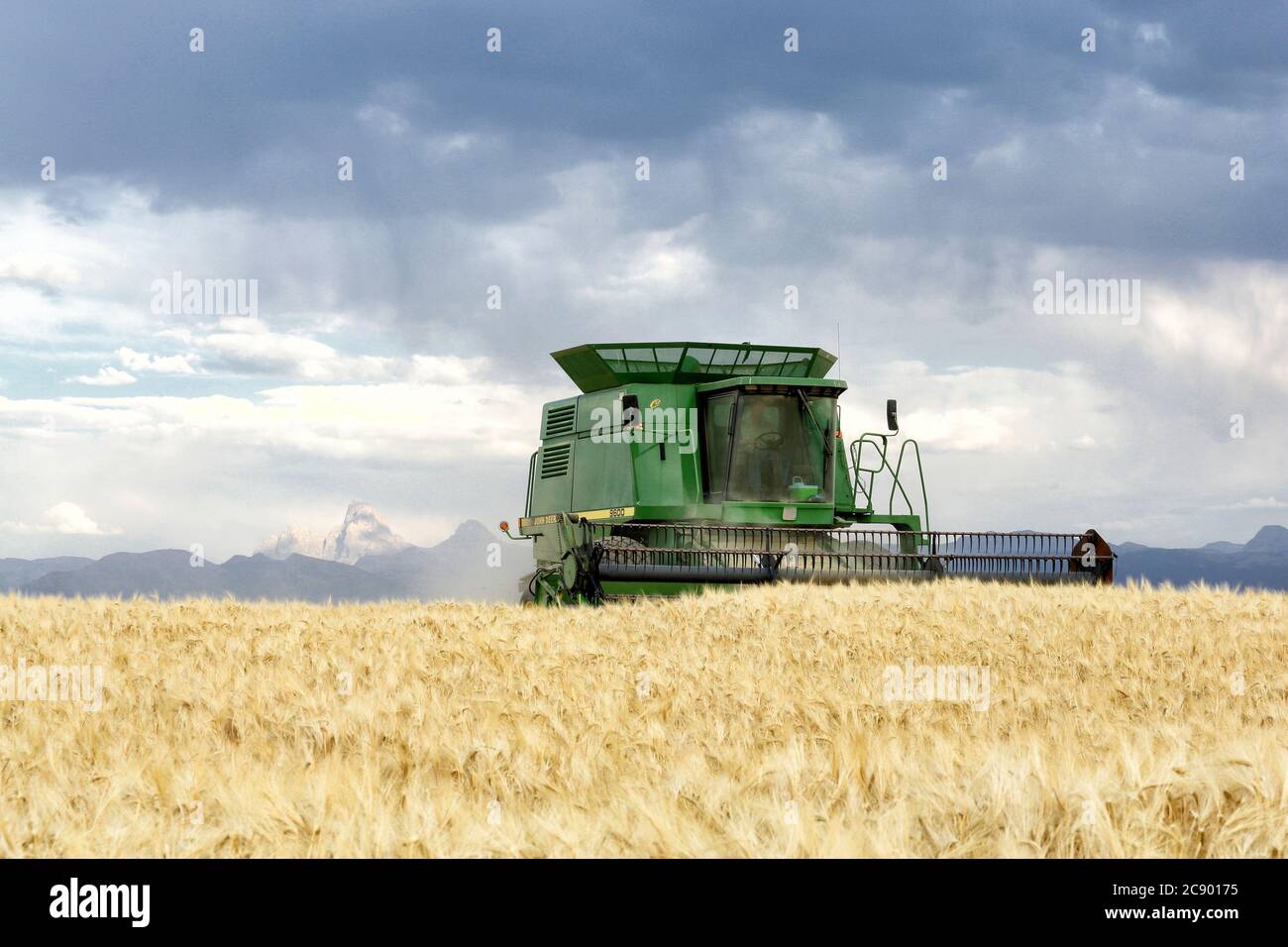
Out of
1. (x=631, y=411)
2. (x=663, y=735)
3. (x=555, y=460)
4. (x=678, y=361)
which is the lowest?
(x=663, y=735)

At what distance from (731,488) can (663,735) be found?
28.4 feet

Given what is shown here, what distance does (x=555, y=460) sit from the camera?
50.0ft

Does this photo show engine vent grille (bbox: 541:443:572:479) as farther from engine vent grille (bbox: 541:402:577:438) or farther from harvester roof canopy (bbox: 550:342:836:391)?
harvester roof canopy (bbox: 550:342:836:391)

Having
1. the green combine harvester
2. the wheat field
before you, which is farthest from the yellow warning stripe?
the wheat field

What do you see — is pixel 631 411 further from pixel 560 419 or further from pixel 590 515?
pixel 560 419

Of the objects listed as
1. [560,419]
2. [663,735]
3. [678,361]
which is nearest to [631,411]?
[678,361]

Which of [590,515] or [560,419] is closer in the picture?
[590,515]

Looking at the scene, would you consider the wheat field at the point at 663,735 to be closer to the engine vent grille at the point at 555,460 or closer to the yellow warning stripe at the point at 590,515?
the yellow warning stripe at the point at 590,515

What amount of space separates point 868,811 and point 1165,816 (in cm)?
79

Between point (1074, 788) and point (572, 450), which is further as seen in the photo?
point (572, 450)

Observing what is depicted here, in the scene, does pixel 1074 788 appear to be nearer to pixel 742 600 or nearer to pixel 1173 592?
pixel 742 600

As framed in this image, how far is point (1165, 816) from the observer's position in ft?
10.4

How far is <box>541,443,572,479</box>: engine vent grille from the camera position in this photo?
1493 centimetres
